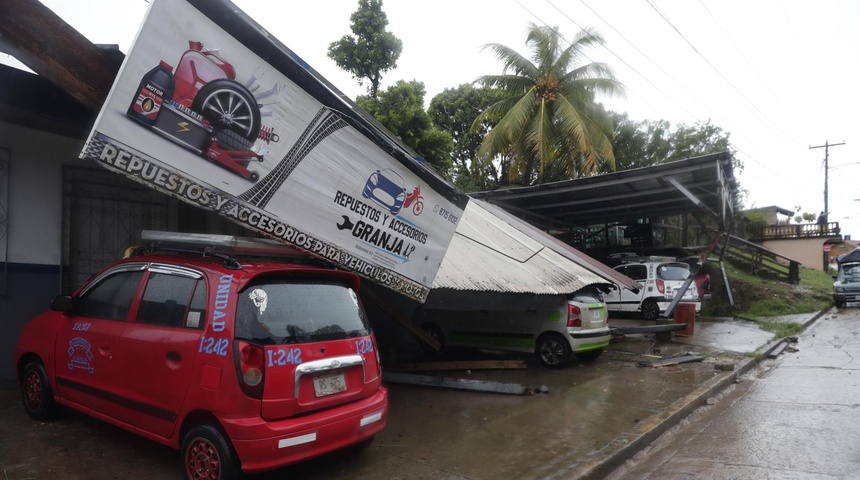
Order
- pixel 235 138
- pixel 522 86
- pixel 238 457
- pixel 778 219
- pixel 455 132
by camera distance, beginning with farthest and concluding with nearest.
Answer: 1. pixel 778 219
2. pixel 455 132
3. pixel 522 86
4. pixel 235 138
5. pixel 238 457

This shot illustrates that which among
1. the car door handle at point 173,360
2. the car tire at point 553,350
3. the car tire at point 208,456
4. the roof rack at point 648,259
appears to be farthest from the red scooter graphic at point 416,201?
the roof rack at point 648,259

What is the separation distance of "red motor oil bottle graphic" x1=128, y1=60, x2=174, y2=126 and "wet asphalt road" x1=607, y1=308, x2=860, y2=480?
4.80 m

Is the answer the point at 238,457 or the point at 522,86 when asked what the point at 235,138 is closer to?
the point at 238,457

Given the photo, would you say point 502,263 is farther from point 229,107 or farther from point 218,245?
point 229,107

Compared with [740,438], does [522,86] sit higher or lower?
higher

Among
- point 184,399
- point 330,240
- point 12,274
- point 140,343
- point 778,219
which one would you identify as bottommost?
point 184,399

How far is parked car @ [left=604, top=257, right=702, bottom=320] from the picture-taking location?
15.4m

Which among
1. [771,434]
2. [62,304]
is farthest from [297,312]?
[771,434]

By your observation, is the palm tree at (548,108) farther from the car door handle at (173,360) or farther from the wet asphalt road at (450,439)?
the car door handle at (173,360)

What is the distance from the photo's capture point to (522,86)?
1930cm

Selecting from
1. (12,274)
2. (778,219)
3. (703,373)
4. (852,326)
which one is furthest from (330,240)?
(778,219)

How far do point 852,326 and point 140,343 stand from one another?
1733cm

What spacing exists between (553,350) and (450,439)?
420 cm

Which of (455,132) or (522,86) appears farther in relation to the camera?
(455,132)
